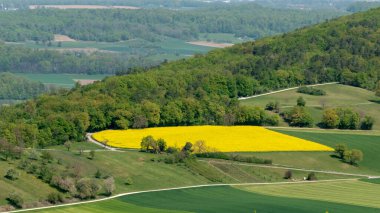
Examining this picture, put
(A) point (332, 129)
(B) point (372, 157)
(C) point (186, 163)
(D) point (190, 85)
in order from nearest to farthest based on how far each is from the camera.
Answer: (C) point (186, 163)
(B) point (372, 157)
(A) point (332, 129)
(D) point (190, 85)

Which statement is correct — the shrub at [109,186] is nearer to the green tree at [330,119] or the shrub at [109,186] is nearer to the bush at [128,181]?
the bush at [128,181]

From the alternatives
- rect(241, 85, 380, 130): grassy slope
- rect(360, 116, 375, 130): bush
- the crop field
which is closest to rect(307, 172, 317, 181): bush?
the crop field

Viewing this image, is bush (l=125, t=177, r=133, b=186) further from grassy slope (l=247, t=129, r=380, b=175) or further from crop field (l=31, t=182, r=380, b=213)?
grassy slope (l=247, t=129, r=380, b=175)

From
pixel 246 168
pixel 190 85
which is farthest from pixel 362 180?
pixel 190 85

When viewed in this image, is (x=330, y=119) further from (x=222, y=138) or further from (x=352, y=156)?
(x=352, y=156)

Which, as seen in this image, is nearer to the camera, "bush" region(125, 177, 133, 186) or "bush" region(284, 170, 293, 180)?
"bush" region(125, 177, 133, 186)

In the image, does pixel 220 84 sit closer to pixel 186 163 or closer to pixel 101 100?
pixel 101 100
